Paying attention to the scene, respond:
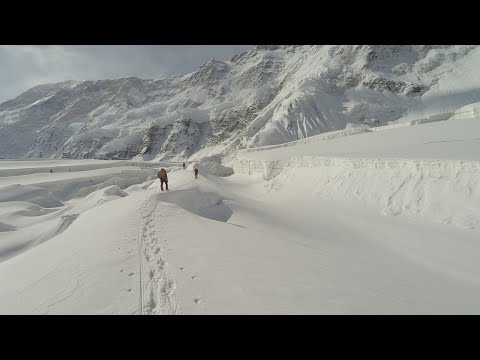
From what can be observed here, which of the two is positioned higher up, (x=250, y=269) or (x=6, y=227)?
(x=250, y=269)

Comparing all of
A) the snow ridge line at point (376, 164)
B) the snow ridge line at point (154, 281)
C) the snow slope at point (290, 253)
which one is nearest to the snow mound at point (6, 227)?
the snow slope at point (290, 253)

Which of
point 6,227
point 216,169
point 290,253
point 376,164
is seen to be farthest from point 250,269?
point 216,169

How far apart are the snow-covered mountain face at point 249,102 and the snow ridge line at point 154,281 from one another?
146 feet

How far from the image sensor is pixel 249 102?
361ft

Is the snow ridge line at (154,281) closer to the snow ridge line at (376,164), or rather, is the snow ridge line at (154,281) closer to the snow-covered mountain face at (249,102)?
the snow ridge line at (376,164)

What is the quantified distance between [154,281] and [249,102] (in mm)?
111381

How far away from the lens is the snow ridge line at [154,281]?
3.76 meters

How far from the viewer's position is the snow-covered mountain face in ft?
244

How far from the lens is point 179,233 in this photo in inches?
286

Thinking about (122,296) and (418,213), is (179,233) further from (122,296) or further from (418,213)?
(418,213)

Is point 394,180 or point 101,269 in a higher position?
point 394,180

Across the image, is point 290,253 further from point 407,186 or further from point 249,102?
point 249,102

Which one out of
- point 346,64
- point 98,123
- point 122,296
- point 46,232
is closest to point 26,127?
point 98,123

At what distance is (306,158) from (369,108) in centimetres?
7440
